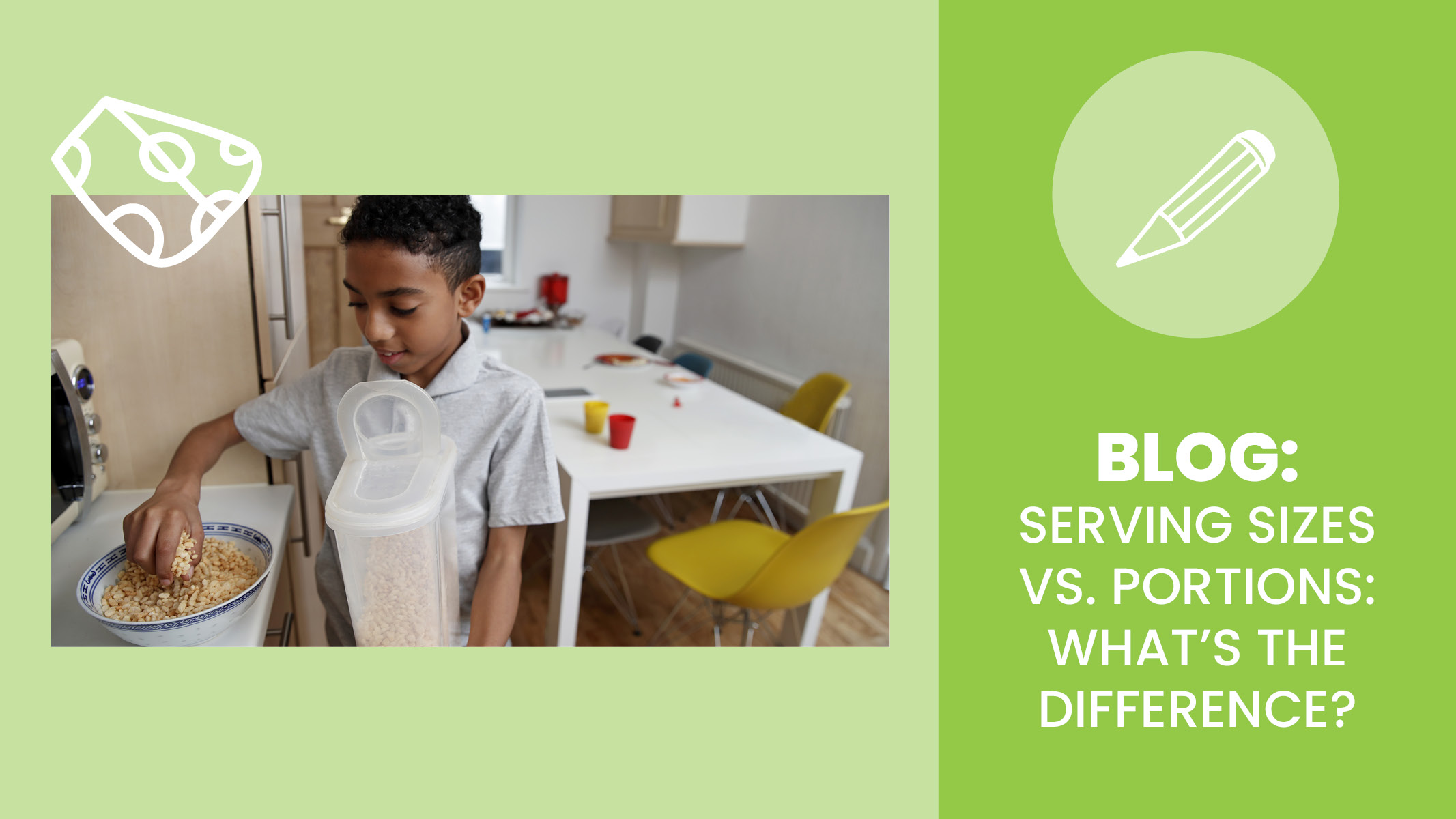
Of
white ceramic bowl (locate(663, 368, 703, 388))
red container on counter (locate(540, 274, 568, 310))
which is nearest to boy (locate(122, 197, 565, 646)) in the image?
white ceramic bowl (locate(663, 368, 703, 388))

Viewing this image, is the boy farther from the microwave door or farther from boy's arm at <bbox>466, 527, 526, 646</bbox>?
the microwave door

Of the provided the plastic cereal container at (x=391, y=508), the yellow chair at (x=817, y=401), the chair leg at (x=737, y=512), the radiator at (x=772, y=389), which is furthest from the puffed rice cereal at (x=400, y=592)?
the chair leg at (x=737, y=512)

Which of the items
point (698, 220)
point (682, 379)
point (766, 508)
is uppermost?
point (698, 220)

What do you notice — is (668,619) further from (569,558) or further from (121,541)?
(121,541)

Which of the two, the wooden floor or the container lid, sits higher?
→ the container lid

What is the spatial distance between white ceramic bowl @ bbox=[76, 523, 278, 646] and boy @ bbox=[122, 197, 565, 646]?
0.06 m

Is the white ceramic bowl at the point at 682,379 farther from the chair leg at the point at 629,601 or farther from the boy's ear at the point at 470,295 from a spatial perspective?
the boy's ear at the point at 470,295

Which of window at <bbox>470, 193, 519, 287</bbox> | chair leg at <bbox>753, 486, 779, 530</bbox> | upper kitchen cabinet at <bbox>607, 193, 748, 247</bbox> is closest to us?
chair leg at <bbox>753, 486, 779, 530</bbox>

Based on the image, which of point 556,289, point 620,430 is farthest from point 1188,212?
point 556,289

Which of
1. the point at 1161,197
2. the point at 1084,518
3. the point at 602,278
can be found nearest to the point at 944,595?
the point at 1084,518

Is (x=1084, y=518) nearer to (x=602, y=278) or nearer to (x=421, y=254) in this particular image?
(x=421, y=254)

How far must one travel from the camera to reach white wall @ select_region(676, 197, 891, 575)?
3.00 metres

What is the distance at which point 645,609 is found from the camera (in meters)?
2.65

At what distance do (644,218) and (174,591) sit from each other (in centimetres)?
358
